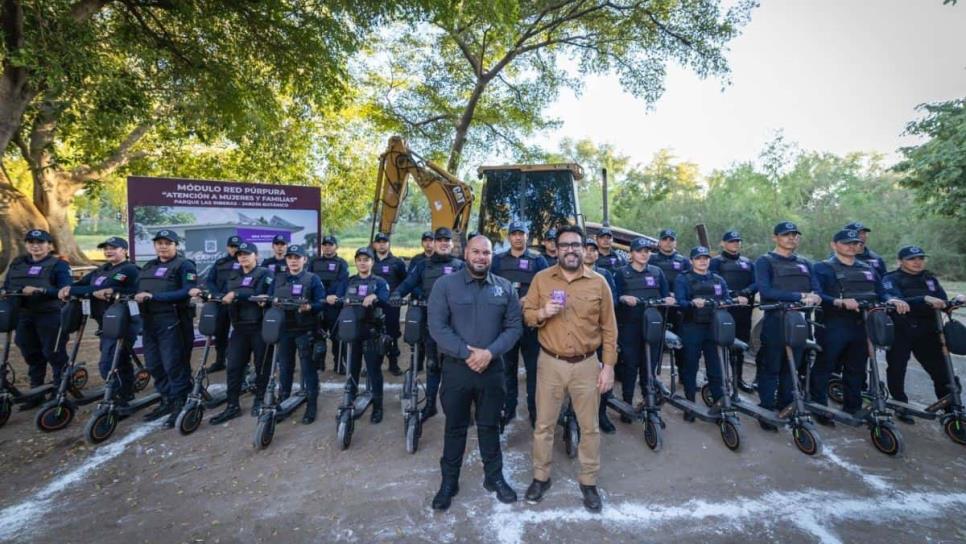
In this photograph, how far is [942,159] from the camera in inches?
462

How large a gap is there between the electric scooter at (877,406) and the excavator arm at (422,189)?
19.0ft

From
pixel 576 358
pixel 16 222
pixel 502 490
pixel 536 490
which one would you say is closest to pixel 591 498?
pixel 536 490

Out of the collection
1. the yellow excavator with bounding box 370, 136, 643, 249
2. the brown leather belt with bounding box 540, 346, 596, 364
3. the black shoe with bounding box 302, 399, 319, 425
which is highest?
the yellow excavator with bounding box 370, 136, 643, 249

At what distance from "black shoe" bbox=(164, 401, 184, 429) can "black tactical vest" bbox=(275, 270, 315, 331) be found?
1.63 metres

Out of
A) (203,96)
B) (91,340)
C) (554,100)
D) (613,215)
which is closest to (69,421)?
(91,340)

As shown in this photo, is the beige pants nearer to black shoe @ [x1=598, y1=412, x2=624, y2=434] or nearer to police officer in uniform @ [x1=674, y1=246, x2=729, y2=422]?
black shoe @ [x1=598, y1=412, x2=624, y2=434]

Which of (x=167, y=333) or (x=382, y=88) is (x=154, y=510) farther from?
(x=382, y=88)

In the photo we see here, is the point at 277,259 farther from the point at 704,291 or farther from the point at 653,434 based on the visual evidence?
the point at 704,291

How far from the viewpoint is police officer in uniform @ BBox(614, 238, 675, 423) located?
4664mm

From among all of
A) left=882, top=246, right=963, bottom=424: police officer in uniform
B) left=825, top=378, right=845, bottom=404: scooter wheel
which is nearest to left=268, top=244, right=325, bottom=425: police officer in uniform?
left=825, top=378, right=845, bottom=404: scooter wheel

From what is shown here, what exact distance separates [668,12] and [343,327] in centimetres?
1287

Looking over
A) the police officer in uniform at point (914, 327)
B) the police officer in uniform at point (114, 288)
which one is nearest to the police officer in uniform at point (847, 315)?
the police officer in uniform at point (914, 327)

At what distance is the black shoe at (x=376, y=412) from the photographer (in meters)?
4.62

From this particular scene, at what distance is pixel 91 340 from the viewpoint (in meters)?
8.13
